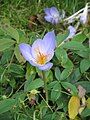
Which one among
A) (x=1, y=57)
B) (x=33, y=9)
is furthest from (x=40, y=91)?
(x=33, y=9)

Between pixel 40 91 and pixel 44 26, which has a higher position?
pixel 44 26

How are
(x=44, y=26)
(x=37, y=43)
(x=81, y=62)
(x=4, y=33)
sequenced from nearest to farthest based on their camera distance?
(x=37, y=43) → (x=81, y=62) → (x=4, y=33) → (x=44, y=26)

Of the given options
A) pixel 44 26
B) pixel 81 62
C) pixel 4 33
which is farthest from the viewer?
pixel 44 26

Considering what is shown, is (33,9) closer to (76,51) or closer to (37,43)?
(76,51)

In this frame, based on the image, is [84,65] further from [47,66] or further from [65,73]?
[47,66]

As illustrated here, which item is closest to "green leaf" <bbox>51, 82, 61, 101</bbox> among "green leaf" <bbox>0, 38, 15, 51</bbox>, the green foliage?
the green foliage

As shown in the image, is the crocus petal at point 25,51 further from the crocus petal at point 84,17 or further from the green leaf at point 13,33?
the crocus petal at point 84,17

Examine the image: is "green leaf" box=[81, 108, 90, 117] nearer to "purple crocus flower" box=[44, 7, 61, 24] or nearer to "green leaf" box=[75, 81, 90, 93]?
"green leaf" box=[75, 81, 90, 93]

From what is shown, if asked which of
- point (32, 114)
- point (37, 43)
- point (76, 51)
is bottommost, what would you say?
point (32, 114)

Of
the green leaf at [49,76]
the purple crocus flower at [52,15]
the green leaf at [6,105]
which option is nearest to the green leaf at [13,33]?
the green leaf at [49,76]
